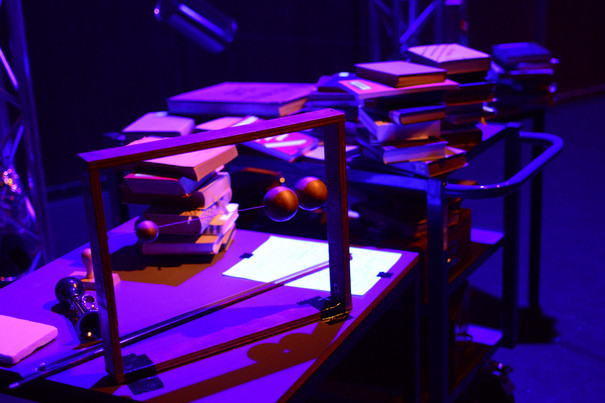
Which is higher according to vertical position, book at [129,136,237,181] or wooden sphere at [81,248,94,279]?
book at [129,136,237,181]

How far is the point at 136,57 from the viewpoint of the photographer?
3.53 m

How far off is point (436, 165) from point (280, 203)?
1.74ft

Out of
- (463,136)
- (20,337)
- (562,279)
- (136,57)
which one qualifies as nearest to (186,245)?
(20,337)

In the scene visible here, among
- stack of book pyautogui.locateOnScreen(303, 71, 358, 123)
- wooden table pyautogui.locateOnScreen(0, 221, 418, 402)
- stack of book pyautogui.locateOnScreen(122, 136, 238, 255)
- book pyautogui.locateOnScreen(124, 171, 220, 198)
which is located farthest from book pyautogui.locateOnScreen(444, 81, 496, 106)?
book pyautogui.locateOnScreen(124, 171, 220, 198)

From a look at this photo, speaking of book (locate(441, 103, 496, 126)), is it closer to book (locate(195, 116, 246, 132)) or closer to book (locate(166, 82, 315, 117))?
book (locate(166, 82, 315, 117))

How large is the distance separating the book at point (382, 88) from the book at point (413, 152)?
128 mm

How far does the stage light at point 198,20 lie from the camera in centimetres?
282

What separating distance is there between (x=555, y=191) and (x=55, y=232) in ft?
10.2

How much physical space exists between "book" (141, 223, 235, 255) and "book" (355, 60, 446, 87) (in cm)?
56

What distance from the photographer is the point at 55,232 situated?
3.30 meters

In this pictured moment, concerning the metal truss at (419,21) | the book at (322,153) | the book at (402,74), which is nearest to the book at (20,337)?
the book at (322,153)

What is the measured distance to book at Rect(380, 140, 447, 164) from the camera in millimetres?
1504

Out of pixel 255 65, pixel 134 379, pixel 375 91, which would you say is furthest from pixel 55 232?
pixel 134 379

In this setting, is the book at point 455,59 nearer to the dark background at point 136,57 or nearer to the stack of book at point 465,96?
the stack of book at point 465,96
